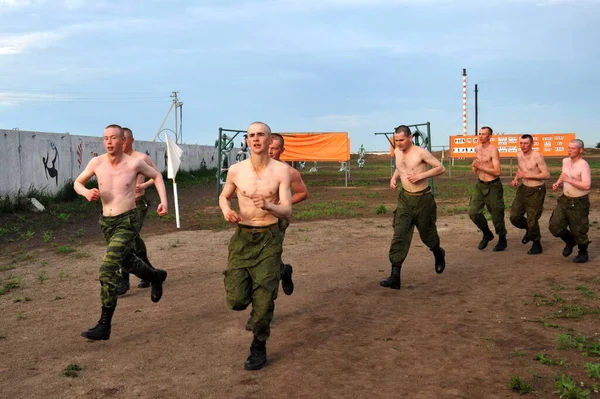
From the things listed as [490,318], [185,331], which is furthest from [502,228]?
[185,331]

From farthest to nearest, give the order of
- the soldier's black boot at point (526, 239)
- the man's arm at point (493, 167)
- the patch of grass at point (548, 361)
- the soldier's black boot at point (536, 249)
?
the soldier's black boot at point (526, 239), the man's arm at point (493, 167), the soldier's black boot at point (536, 249), the patch of grass at point (548, 361)

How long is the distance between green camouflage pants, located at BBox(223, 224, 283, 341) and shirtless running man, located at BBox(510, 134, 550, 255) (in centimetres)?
614

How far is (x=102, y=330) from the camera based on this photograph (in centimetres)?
595

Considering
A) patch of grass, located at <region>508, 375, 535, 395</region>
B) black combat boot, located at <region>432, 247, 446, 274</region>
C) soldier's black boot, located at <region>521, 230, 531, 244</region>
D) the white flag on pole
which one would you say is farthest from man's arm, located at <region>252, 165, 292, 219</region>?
the white flag on pole

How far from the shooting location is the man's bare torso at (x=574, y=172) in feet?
31.3

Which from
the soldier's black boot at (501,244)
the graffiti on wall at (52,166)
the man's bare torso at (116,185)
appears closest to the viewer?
the man's bare torso at (116,185)

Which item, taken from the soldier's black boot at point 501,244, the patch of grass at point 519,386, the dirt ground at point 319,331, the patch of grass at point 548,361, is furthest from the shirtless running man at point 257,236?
the soldier's black boot at point 501,244

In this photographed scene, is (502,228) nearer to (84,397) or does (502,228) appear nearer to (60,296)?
(60,296)

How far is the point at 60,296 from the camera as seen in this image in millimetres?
8070

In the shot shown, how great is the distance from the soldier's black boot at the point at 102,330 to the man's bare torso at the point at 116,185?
1.04m

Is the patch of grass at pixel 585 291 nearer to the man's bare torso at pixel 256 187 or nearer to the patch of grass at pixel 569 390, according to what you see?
the patch of grass at pixel 569 390

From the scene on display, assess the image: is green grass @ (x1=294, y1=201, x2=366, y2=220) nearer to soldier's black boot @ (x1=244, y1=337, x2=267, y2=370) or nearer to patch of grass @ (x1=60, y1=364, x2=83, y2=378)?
soldier's black boot @ (x1=244, y1=337, x2=267, y2=370)

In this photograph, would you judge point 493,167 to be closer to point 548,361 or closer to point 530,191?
point 530,191

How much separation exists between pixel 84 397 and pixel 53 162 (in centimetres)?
1787
